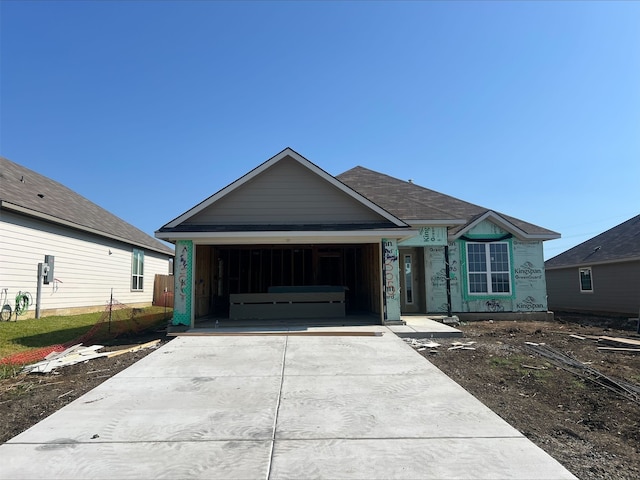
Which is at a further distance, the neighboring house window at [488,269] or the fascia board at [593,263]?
the fascia board at [593,263]

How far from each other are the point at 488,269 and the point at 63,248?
16289mm

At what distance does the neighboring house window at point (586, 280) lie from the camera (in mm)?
20891

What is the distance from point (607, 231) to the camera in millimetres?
23453

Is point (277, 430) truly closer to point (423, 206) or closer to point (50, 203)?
point (423, 206)

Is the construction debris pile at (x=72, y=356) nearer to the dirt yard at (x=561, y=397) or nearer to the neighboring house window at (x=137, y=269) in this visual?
the dirt yard at (x=561, y=397)

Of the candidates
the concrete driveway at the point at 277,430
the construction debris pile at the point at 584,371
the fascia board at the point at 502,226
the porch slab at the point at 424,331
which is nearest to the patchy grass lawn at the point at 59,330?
the concrete driveway at the point at 277,430

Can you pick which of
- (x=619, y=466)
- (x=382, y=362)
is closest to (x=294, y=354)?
(x=382, y=362)

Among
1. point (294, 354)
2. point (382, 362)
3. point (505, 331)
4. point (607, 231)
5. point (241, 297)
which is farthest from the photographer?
point (607, 231)

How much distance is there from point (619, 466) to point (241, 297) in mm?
11089

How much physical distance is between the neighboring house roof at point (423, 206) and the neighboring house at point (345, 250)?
54 millimetres

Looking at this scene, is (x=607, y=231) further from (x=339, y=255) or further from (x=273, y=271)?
(x=273, y=271)

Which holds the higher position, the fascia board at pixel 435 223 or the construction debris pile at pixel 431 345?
the fascia board at pixel 435 223

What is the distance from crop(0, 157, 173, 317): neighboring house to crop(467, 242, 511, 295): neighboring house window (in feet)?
50.6

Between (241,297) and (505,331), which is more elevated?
(241,297)
